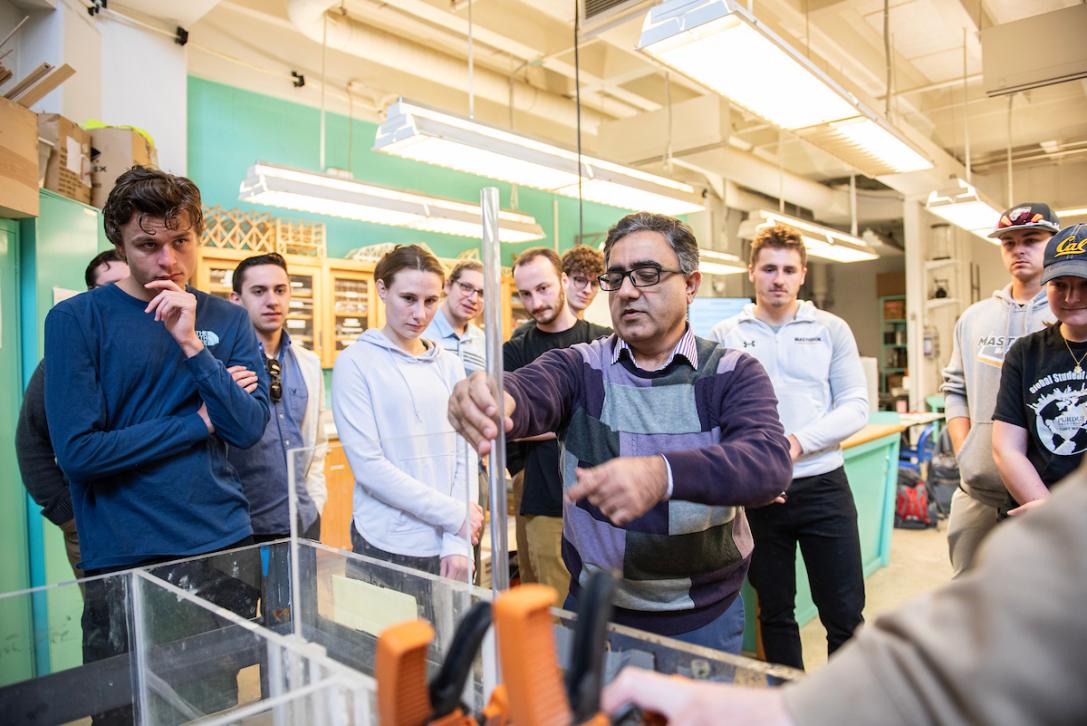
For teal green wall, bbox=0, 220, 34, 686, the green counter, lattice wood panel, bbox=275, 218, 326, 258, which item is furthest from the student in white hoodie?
lattice wood panel, bbox=275, 218, 326, 258

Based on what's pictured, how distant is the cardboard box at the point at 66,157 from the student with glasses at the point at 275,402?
0.91 metres

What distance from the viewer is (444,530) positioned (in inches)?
48.3

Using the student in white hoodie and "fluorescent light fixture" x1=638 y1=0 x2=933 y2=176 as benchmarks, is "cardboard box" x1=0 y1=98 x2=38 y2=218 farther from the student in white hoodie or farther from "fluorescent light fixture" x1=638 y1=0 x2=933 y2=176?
"fluorescent light fixture" x1=638 y1=0 x2=933 y2=176

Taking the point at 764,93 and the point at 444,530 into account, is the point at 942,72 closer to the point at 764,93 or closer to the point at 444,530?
the point at 764,93

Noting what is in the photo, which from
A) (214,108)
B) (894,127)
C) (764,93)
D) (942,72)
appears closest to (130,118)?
(214,108)

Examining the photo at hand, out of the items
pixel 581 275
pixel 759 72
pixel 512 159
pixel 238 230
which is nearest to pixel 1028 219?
pixel 759 72

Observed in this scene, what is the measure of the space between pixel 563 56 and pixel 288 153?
2.29 m

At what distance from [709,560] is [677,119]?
14.2 ft

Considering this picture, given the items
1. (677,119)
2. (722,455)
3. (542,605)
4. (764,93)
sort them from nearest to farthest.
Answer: (542,605)
(722,455)
(764,93)
(677,119)

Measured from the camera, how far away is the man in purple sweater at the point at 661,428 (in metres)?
→ 1.16

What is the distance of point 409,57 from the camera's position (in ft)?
14.7

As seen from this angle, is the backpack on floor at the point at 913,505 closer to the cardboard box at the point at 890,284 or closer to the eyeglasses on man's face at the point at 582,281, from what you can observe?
the eyeglasses on man's face at the point at 582,281

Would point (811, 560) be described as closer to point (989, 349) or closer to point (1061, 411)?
point (1061, 411)

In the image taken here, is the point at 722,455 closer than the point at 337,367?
Yes
